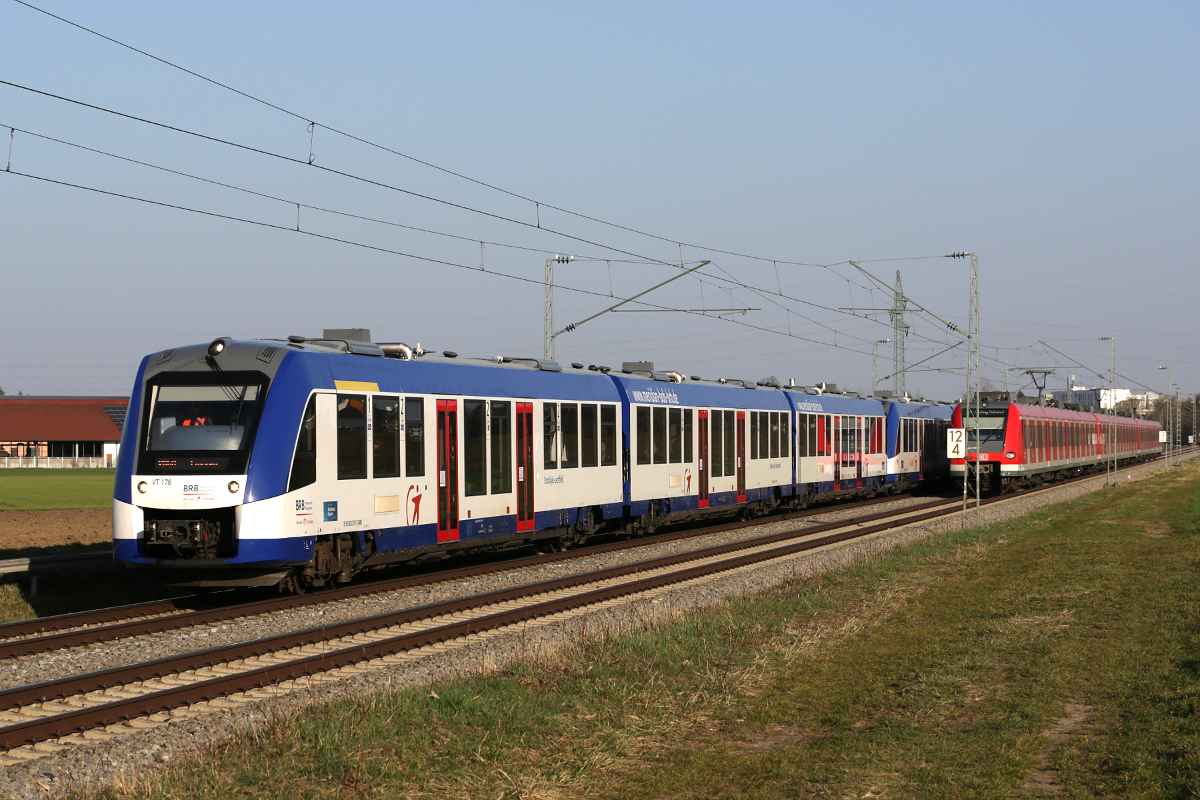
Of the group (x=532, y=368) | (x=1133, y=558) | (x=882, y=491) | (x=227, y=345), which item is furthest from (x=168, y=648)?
(x=882, y=491)

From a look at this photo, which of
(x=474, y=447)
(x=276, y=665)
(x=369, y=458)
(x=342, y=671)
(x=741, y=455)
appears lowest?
(x=342, y=671)

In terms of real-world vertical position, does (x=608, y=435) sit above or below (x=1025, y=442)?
above

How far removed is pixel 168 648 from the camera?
1273 centimetres

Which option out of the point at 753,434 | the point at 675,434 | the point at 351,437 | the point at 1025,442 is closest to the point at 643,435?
the point at 675,434

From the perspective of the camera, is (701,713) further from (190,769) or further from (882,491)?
(882,491)

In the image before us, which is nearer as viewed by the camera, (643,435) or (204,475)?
(204,475)

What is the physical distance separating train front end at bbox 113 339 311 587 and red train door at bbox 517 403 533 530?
5645mm

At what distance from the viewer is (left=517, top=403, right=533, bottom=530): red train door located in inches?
805

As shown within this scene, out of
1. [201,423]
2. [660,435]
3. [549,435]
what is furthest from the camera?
[660,435]

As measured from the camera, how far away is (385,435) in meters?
16.8

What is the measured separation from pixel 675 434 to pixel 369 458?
11337 mm

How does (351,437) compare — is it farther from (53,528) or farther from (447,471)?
(53,528)

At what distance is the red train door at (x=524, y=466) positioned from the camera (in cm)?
2044

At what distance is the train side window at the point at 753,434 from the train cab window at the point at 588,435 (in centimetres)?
814
